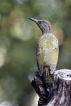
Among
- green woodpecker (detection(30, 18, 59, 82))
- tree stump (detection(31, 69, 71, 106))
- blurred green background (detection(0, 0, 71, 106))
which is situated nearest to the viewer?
tree stump (detection(31, 69, 71, 106))

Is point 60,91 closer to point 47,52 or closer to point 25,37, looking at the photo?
point 47,52

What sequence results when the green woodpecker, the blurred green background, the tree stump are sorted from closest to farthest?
the tree stump, the green woodpecker, the blurred green background

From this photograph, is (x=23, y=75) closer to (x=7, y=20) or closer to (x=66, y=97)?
(x=7, y=20)

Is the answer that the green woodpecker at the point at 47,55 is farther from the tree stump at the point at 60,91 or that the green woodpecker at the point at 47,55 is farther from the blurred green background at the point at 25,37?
the blurred green background at the point at 25,37

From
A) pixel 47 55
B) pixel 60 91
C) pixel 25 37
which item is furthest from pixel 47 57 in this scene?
pixel 25 37

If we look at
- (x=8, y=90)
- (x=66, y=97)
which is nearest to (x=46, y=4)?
(x=8, y=90)

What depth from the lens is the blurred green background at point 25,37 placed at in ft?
26.5

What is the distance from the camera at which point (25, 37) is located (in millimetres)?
8328

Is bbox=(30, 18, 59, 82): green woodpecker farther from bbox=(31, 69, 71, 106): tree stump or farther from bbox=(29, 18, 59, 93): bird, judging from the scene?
bbox=(31, 69, 71, 106): tree stump

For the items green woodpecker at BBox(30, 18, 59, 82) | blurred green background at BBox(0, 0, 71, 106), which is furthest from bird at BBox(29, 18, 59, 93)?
blurred green background at BBox(0, 0, 71, 106)

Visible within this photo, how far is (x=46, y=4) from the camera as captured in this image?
8438 millimetres

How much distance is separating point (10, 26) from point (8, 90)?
1.34 m

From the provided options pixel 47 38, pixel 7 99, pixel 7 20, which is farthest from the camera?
pixel 7 99

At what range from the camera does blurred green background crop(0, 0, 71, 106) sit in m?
8.06
